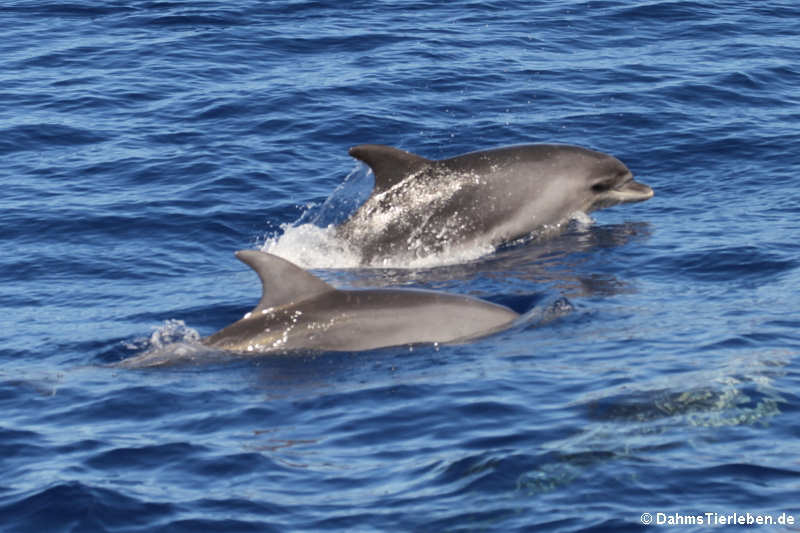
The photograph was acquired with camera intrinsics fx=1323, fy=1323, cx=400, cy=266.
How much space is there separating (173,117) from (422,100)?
4.22 m

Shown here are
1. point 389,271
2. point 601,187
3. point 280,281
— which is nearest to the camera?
point 280,281

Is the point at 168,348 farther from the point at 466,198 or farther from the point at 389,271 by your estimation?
Answer: the point at 466,198

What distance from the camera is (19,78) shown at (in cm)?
2447

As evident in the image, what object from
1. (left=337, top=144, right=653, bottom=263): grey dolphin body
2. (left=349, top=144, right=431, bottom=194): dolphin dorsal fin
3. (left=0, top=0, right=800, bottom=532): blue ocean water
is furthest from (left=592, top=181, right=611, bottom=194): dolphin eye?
(left=349, top=144, right=431, bottom=194): dolphin dorsal fin

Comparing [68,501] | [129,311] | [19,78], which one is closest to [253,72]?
[19,78]

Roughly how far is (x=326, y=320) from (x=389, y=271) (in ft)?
11.7

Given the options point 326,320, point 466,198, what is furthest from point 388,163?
point 326,320

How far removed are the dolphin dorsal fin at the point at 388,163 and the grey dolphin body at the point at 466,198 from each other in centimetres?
1

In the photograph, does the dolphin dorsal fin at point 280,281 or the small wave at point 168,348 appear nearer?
the dolphin dorsal fin at point 280,281

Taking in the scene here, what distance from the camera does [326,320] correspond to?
39.4 feet

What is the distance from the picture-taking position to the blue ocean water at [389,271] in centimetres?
903

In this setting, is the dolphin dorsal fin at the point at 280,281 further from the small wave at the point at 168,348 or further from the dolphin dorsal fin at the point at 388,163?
the dolphin dorsal fin at the point at 388,163

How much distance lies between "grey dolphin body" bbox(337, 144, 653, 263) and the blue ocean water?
1.23 feet

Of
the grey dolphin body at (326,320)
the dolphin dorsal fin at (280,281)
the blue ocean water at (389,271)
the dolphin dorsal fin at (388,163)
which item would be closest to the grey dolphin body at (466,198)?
the dolphin dorsal fin at (388,163)
